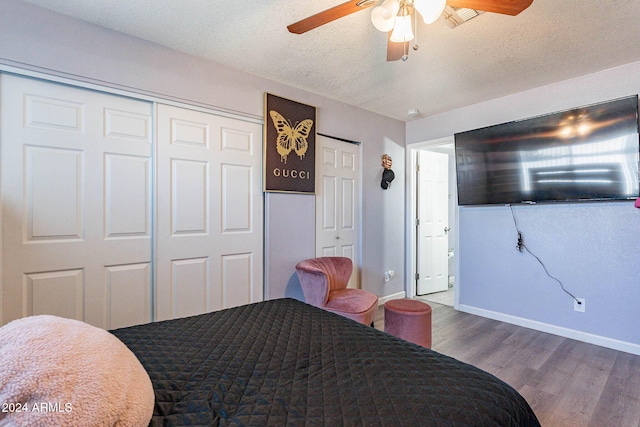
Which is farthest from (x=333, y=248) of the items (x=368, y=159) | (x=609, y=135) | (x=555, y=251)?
A: (x=609, y=135)

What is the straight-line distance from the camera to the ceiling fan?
135cm

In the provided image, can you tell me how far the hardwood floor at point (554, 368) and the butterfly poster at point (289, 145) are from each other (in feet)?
5.81

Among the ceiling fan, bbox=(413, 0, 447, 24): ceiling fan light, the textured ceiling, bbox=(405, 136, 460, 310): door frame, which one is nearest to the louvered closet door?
the textured ceiling

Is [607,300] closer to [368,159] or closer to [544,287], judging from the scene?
[544,287]

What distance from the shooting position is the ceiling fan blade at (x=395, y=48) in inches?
68.1

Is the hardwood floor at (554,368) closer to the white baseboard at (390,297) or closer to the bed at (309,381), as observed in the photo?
the white baseboard at (390,297)

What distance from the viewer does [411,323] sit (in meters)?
2.28

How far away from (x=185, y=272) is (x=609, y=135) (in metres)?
3.76

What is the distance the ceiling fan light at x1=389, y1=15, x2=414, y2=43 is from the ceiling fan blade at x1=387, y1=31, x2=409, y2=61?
89 mm

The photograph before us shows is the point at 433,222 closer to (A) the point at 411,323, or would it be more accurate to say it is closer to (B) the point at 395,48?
(A) the point at 411,323

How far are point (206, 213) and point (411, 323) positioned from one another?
1897 mm

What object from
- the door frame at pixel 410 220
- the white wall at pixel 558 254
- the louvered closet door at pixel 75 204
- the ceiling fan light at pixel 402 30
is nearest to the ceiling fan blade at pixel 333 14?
the ceiling fan light at pixel 402 30

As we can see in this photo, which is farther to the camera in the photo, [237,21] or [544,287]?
[544,287]

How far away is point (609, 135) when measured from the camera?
253cm
